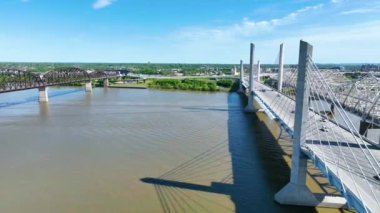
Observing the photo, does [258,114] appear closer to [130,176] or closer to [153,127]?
[153,127]

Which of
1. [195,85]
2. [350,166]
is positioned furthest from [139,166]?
[195,85]

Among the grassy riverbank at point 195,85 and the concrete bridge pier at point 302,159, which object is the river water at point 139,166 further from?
the grassy riverbank at point 195,85

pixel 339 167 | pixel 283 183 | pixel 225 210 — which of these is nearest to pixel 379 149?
pixel 339 167

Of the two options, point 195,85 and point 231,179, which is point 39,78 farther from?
point 231,179

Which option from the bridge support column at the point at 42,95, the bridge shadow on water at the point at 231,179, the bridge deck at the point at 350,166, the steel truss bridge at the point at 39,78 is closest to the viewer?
the bridge deck at the point at 350,166

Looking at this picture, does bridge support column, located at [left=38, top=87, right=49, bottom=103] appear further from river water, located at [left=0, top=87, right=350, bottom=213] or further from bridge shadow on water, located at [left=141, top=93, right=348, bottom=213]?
bridge shadow on water, located at [left=141, top=93, right=348, bottom=213]

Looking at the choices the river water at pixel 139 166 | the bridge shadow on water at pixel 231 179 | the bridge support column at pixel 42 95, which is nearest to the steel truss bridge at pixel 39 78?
the bridge support column at pixel 42 95
